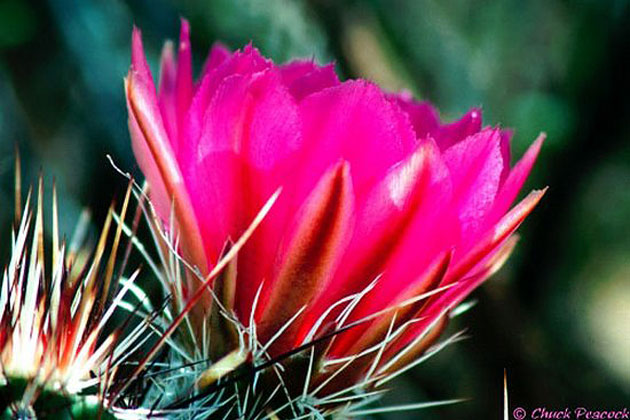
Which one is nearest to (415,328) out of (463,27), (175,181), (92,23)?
A: (175,181)

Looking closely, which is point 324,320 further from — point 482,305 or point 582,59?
point 582,59

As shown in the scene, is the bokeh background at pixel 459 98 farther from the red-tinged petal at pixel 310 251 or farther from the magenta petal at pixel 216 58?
the red-tinged petal at pixel 310 251

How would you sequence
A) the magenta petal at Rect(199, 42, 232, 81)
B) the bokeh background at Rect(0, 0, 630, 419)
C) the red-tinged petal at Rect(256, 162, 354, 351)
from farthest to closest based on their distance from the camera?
1. the bokeh background at Rect(0, 0, 630, 419)
2. the magenta petal at Rect(199, 42, 232, 81)
3. the red-tinged petal at Rect(256, 162, 354, 351)

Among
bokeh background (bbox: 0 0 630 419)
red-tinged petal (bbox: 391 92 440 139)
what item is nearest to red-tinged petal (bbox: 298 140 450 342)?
red-tinged petal (bbox: 391 92 440 139)

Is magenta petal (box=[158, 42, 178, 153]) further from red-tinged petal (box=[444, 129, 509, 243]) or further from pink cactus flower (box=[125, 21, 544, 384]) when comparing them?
red-tinged petal (box=[444, 129, 509, 243])

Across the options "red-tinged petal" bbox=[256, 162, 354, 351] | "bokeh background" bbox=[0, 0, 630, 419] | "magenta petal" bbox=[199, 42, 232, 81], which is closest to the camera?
"red-tinged petal" bbox=[256, 162, 354, 351]

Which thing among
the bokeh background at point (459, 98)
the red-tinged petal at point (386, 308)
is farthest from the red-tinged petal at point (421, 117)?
the bokeh background at point (459, 98)
